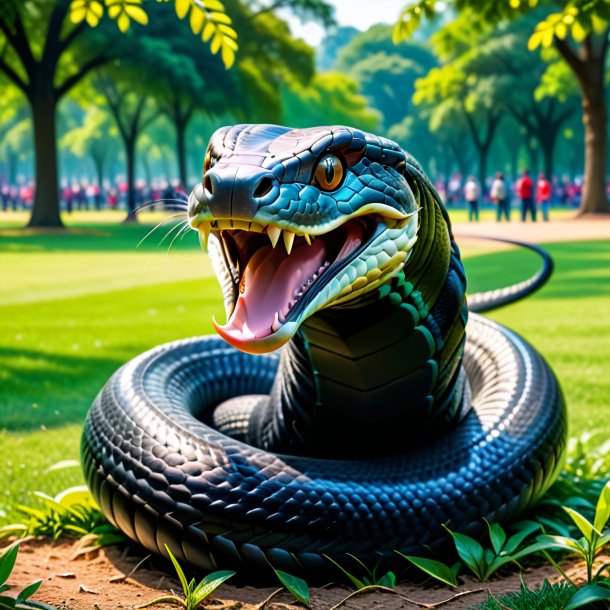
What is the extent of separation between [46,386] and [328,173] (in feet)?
14.1

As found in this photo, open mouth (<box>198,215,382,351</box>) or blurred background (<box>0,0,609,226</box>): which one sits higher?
blurred background (<box>0,0,609,226</box>)

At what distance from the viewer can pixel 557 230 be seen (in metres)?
23.0

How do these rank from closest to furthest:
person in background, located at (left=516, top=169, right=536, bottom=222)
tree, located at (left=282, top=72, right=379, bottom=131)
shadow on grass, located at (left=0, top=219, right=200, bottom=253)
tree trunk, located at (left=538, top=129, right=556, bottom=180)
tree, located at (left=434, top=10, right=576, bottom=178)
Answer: shadow on grass, located at (left=0, top=219, right=200, bottom=253) → person in background, located at (left=516, top=169, right=536, bottom=222) → tree, located at (left=434, top=10, right=576, bottom=178) → tree trunk, located at (left=538, top=129, right=556, bottom=180) → tree, located at (left=282, top=72, right=379, bottom=131)

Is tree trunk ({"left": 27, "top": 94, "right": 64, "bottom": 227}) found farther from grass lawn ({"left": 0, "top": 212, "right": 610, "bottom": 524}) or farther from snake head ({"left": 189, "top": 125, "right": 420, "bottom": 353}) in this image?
snake head ({"left": 189, "top": 125, "right": 420, "bottom": 353})

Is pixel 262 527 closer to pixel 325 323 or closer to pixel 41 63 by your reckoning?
pixel 325 323

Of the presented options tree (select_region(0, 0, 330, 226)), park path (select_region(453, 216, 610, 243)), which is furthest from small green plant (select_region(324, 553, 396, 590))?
tree (select_region(0, 0, 330, 226))

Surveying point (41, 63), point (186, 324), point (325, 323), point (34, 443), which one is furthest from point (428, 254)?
point (41, 63)

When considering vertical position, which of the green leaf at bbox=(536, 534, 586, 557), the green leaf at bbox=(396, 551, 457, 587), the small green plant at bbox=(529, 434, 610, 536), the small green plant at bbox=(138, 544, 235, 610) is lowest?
the small green plant at bbox=(529, 434, 610, 536)

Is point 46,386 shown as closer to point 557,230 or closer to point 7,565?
point 7,565

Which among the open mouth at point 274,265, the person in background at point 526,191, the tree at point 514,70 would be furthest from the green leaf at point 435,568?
the tree at point 514,70

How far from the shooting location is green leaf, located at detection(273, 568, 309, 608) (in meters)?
2.57

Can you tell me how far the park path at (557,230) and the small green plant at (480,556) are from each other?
1518cm

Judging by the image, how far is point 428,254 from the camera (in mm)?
2904

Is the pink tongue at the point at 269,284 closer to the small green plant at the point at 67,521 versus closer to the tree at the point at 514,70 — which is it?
Answer: the small green plant at the point at 67,521
